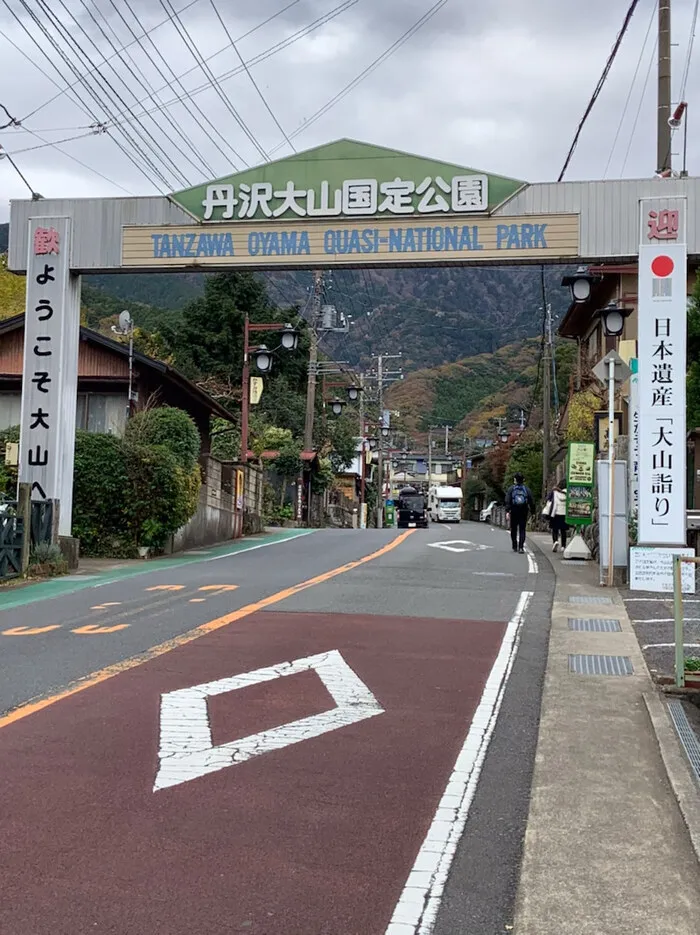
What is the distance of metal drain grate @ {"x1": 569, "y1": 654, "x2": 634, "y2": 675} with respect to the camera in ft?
29.3

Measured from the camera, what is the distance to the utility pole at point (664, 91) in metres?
18.6

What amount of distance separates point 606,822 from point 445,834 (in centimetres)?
91

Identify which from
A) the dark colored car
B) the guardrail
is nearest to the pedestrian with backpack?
the guardrail

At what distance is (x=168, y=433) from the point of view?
21.6 metres

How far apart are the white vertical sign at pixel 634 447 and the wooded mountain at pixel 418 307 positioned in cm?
4792

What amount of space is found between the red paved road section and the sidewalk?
62 centimetres

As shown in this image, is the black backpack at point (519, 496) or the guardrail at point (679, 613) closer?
the guardrail at point (679, 613)

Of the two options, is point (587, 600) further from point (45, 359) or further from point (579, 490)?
point (45, 359)

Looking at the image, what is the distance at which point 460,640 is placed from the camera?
10305 mm

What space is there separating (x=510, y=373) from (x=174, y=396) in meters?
86.0

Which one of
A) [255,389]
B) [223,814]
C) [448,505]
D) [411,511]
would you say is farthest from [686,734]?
[448,505]

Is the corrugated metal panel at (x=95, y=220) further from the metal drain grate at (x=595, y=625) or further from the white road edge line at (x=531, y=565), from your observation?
the metal drain grate at (x=595, y=625)

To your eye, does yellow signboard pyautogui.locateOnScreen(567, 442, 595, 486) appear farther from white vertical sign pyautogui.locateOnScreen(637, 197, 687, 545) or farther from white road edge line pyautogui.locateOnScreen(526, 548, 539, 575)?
white vertical sign pyautogui.locateOnScreen(637, 197, 687, 545)

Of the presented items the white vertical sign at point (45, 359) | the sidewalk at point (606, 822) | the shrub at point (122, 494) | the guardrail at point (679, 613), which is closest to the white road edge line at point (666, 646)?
the sidewalk at point (606, 822)
